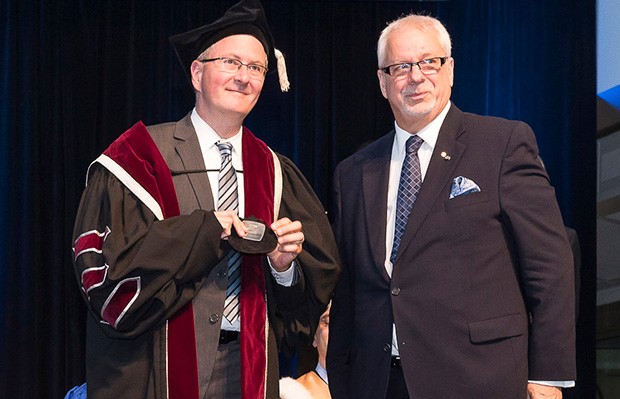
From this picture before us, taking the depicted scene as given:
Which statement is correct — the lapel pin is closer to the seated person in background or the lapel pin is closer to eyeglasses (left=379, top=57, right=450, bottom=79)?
eyeglasses (left=379, top=57, right=450, bottom=79)

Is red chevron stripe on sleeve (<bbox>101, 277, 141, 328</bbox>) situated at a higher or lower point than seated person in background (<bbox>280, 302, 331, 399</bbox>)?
higher

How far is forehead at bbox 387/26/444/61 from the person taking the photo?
3426 mm

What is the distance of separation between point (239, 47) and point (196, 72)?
0.66ft

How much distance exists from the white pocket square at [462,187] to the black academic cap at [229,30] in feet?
2.87

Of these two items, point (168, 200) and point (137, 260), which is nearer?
point (137, 260)

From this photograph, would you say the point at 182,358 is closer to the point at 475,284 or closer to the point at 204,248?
the point at 204,248

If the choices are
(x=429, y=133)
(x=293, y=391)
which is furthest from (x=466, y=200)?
(x=293, y=391)

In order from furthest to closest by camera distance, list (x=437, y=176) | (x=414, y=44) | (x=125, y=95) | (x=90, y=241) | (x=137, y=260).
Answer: (x=125, y=95), (x=414, y=44), (x=437, y=176), (x=90, y=241), (x=137, y=260)

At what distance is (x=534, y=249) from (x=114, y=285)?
52.7 inches

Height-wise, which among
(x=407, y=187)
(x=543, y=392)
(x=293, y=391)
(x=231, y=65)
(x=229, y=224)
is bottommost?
(x=293, y=391)

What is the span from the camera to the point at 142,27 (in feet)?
23.9

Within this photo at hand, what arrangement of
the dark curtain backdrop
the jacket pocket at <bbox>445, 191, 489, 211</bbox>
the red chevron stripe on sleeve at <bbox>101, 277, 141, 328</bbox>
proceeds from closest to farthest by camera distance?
the red chevron stripe on sleeve at <bbox>101, 277, 141, 328</bbox>, the jacket pocket at <bbox>445, 191, 489, 211</bbox>, the dark curtain backdrop

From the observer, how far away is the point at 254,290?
3154mm

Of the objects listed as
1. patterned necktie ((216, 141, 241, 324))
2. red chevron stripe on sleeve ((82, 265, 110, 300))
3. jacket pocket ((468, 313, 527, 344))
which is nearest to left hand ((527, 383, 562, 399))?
jacket pocket ((468, 313, 527, 344))
